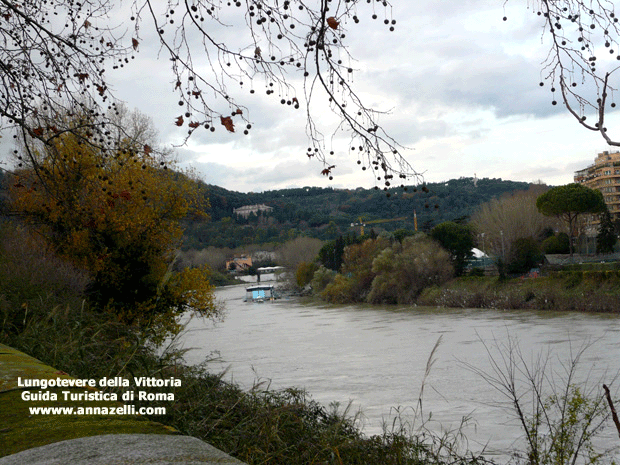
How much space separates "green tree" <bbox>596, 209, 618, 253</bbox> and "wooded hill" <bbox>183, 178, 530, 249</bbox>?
23633mm

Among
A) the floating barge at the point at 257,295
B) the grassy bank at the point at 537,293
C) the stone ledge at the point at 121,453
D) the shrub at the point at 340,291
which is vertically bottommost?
the floating barge at the point at 257,295

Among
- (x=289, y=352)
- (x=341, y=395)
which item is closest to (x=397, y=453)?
(x=341, y=395)

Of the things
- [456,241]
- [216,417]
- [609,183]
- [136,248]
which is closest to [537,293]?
[456,241]

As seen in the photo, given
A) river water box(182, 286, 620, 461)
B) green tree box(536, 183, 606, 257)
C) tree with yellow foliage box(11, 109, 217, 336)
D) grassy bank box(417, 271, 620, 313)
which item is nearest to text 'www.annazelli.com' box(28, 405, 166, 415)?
river water box(182, 286, 620, 461)

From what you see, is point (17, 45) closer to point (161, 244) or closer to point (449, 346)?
point (161, 244)

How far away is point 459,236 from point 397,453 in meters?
38.7

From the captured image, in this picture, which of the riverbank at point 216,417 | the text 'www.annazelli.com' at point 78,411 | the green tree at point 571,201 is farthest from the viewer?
the green tree at point 571,201

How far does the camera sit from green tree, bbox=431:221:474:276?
136 ft

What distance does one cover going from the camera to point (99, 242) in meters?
15.3

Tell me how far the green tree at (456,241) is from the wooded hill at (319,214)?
20.7 m

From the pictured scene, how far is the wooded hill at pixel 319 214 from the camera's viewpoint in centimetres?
7962

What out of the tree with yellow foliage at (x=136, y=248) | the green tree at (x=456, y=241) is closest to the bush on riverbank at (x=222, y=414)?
the tree with yellow foliage at (x=136, y=248)

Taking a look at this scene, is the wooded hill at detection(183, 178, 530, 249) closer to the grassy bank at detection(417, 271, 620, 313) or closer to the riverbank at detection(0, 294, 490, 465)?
the grassy bank at detection(417, 271, 620, 313)

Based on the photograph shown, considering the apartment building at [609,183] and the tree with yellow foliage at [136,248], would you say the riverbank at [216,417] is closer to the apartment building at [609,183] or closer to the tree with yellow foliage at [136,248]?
the tree with yellow foliage at [136,248]
